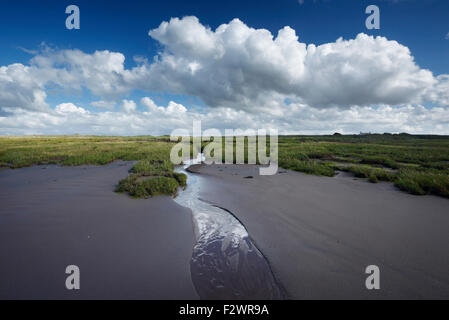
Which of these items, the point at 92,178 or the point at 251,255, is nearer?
the point at 251,255

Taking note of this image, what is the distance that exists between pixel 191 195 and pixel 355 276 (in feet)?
29.2

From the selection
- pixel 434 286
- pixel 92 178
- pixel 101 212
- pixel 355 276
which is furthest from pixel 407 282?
pixel 92 178

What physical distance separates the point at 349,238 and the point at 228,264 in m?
4.16

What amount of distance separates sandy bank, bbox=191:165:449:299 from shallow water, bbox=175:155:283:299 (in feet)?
1.19

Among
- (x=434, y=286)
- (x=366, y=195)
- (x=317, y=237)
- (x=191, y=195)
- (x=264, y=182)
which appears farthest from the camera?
(x=264, y=182)

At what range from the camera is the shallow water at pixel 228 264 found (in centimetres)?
414

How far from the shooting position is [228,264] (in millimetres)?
5121

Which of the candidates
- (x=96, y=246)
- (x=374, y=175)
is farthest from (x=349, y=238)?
(x=374, y=175)

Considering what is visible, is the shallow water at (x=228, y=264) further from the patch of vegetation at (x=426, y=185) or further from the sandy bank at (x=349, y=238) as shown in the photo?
the patch of vegetation at (x=426, y=185)

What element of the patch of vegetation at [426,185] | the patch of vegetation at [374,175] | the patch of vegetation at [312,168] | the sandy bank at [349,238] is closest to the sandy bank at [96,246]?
the sandy bank at [349,238]

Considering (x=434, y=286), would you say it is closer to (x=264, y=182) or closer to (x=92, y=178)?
(x=264, y=182)

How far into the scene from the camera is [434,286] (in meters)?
3.92

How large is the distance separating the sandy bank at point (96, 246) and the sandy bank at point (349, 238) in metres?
2.76
